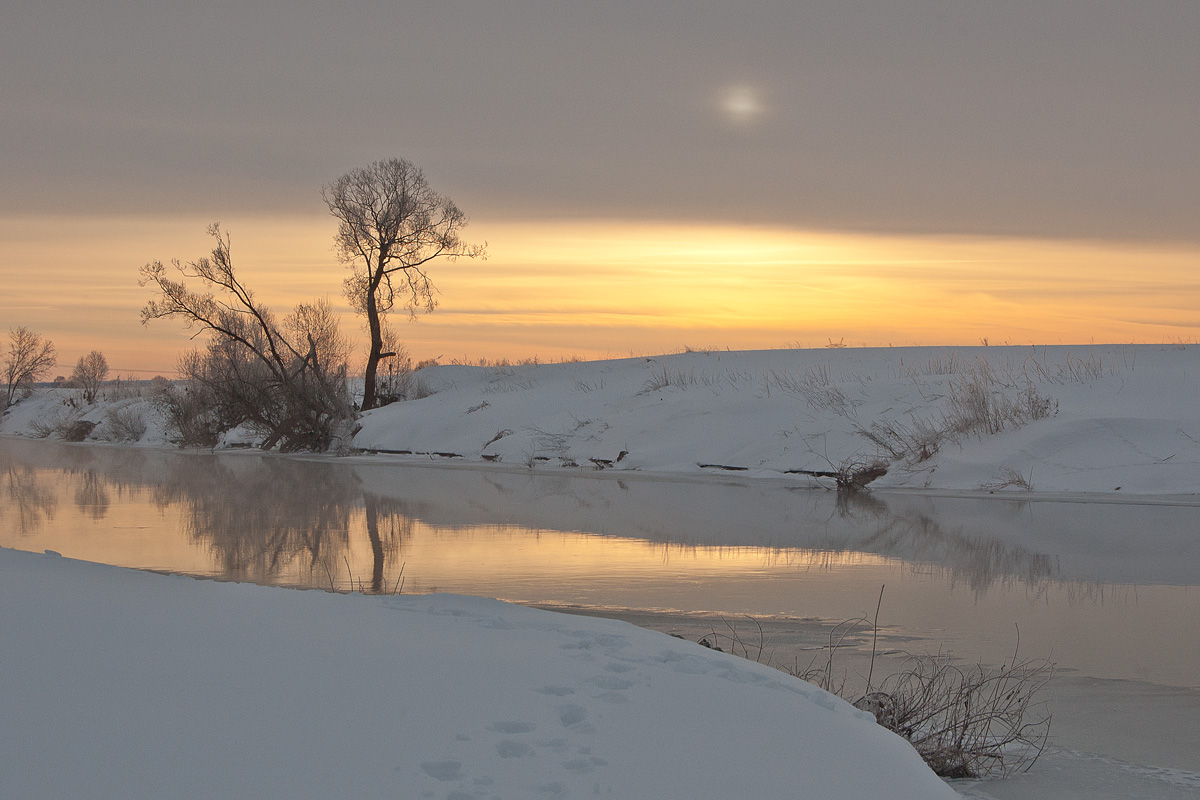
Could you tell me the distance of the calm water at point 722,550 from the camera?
660 centimetres

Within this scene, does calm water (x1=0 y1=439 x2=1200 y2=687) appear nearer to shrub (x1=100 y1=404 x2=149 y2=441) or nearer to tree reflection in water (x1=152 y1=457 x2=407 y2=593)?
tree reflection in water (x1=152 y1=457 x2=407 y2=593)

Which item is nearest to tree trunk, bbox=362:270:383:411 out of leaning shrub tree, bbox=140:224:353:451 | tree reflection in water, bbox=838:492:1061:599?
leaning shrub tree, bbox=140:224:353:451

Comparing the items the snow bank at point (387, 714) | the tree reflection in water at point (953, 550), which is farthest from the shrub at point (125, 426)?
the snow bank at point (387, 714)

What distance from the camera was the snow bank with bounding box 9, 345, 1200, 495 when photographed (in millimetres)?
14469

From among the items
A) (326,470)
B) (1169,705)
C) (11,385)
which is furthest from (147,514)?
(11,385)

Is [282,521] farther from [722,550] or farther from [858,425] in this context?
[858,425]

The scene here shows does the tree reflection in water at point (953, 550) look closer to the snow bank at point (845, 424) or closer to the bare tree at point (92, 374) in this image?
the snow bank at point (845, 424)

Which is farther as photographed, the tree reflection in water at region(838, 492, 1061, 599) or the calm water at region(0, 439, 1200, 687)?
the tree reflection in water at region(838, 492, 1061, 599)

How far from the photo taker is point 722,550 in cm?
938

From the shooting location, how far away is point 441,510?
1275 centimetres

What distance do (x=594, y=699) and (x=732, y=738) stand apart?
52 centimetres

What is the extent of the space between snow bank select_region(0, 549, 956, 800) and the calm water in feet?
8.10

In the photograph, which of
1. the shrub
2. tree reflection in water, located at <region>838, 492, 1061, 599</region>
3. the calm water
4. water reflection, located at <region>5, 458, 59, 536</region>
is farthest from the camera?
the shrub

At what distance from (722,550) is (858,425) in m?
9.11
